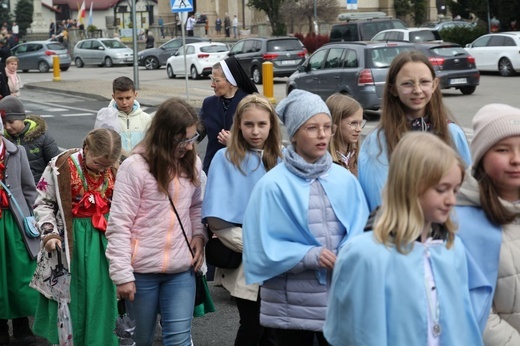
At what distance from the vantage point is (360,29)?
37.1 metres

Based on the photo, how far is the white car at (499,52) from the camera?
30958 mm

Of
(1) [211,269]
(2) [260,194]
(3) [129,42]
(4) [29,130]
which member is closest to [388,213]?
(2) [260,194]

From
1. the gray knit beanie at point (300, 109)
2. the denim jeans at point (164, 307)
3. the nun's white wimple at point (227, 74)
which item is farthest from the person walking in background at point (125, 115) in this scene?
the gray knit beanie at point (300, 109)

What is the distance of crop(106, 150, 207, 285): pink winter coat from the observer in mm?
4934

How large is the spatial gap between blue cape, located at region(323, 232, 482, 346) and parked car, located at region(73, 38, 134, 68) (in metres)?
46.4

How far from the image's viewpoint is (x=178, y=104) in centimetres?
502

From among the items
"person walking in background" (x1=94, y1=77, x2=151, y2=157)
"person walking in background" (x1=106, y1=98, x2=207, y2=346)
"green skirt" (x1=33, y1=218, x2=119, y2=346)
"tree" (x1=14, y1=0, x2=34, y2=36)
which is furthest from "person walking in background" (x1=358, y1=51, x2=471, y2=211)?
"tree" (x1=14, y1=0, x2=34, y2=36)

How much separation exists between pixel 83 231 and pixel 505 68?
27.5m

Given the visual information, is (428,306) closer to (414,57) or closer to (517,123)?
(517,123)

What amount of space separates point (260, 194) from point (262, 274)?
362mm

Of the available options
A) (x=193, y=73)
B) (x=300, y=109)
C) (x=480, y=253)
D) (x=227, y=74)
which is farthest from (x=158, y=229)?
(x=193, y=73)

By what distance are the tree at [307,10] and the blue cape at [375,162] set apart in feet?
170

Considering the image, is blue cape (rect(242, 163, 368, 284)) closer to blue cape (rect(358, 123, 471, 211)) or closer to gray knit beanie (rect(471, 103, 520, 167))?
blue cape (rect(358, 123, 471, 211))

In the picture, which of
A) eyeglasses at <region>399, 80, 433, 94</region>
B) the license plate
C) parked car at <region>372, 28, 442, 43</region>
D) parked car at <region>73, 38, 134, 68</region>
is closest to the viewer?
eyeglasses at <region>399, 80, 433, 94</region>
